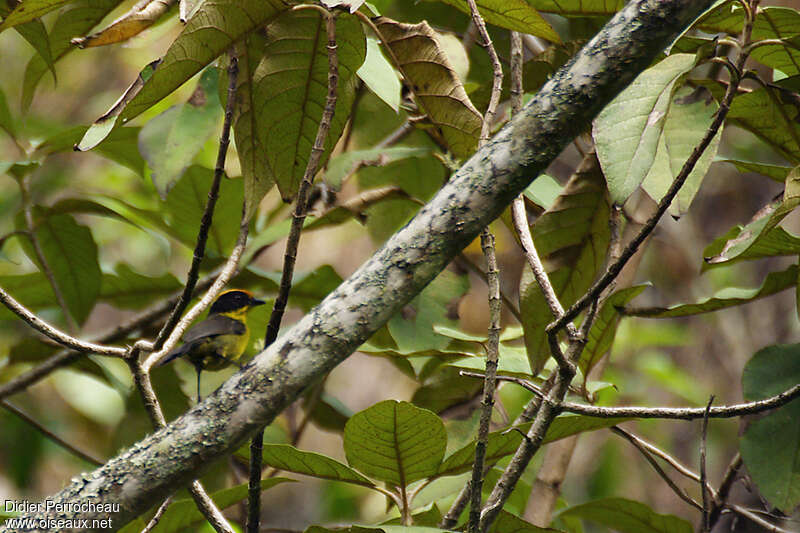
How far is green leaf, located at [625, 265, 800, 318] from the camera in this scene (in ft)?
3.88

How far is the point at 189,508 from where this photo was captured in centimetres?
115

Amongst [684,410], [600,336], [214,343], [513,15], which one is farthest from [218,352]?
[684,410]

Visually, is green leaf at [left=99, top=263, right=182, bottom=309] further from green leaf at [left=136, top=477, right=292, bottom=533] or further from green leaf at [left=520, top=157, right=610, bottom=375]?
green leaf at [left=520, top=157, right=610, bottom=375]

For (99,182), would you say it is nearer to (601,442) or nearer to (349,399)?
(349,399)

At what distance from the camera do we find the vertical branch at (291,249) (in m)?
0.81

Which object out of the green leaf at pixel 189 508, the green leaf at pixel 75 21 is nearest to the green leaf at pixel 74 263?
the green leaf at pixel 75 21

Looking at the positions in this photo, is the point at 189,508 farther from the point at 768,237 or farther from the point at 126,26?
the point at 768,237

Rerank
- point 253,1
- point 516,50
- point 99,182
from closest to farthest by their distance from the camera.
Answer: point 253,1 → point 516,50 → point 99,182

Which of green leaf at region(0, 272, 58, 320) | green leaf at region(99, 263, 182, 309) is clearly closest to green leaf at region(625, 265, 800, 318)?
green leaf at region(99, 263, 182, 309)

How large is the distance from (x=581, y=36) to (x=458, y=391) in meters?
0.75

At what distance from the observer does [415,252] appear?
693 mm

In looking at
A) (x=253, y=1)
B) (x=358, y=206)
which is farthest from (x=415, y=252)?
(x=358, y=206)

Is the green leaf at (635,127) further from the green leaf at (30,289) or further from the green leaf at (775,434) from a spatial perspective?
the green leaf at (30,289)

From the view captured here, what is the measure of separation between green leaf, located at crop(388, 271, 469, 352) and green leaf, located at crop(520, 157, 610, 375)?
0.87ft
